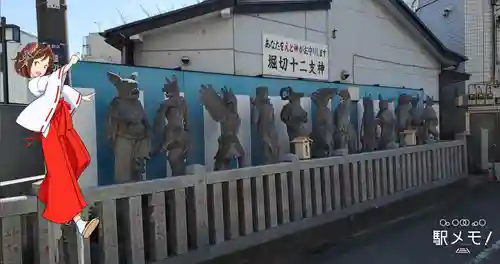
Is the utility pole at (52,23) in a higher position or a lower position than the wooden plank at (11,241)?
higher

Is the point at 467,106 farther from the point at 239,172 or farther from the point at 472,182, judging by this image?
the point at 239,172

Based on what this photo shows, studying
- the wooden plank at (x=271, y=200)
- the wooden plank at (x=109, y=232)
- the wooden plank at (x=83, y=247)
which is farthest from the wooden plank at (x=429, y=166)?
the wooden plank at (x=83, y=247)

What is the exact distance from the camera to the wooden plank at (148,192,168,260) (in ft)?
15.3

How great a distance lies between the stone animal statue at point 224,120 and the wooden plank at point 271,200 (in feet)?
1.60

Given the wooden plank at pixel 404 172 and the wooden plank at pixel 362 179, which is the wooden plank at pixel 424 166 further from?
the wooden plank at pixel 362 179

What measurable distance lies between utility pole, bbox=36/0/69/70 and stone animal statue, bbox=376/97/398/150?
6263 mm

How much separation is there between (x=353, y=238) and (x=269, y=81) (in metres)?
2.48

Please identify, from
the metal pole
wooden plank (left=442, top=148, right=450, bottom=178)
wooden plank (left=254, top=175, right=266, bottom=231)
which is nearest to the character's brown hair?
the metal pole

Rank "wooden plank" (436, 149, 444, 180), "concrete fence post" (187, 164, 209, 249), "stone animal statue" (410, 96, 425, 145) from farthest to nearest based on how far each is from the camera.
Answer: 1. "wooden plank" (436, 149, 444, 180)
2. "stone animal statue" (410, 96, 425, 145)
3. "concrete fence post" (187, 164, 209, 249)

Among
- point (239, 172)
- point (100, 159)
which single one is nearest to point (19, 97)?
point (100, 159)

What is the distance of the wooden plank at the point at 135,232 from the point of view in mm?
4426

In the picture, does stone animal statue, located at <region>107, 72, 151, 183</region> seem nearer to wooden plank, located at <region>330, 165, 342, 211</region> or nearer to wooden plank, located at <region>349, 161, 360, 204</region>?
wooden plank, located at <region>330, 165, 342, 211</region>

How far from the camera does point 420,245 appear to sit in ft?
21.3

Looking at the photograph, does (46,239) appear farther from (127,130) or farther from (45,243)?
(127,130)
